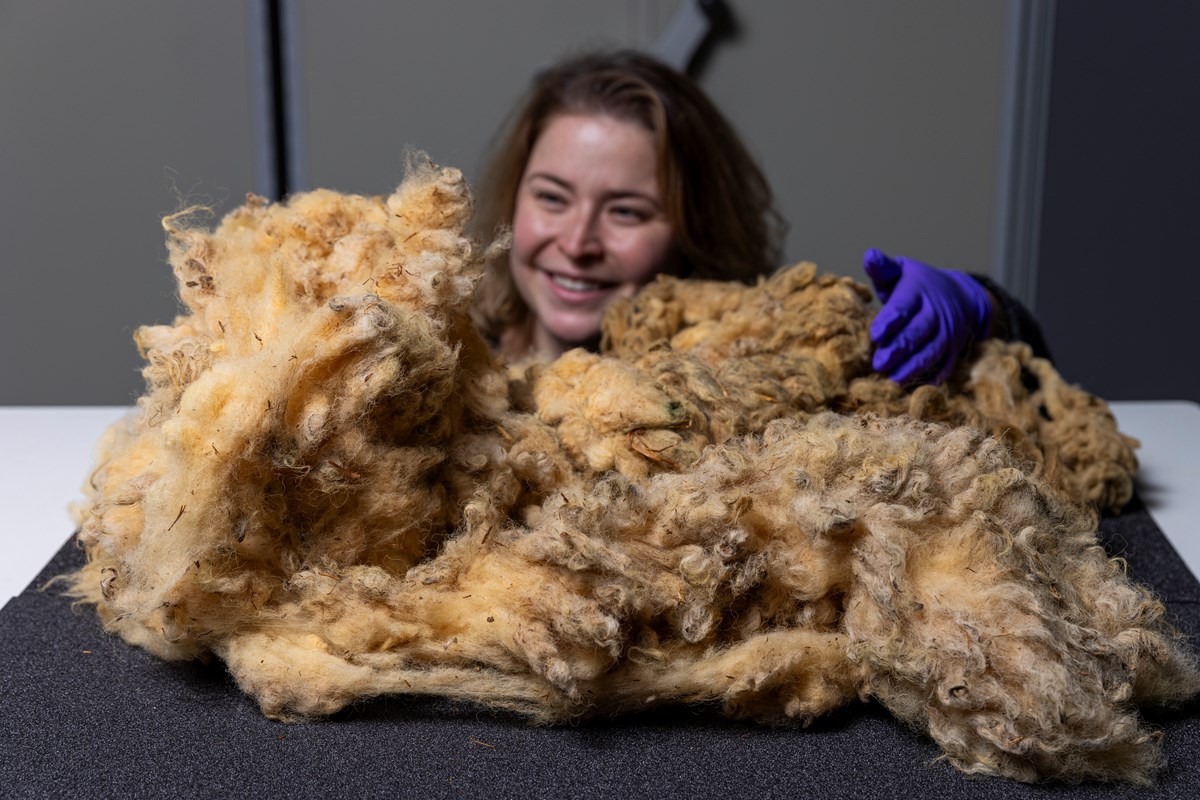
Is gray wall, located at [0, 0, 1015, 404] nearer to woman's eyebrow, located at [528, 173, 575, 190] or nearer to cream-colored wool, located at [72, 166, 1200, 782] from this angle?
woman's eyebrow, located at [528, 173, 575, 190]

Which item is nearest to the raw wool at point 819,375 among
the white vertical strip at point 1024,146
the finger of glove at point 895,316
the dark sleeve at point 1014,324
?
the finger of glove at point 895,316

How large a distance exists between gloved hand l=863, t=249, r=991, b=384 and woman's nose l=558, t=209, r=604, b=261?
45 centimetres

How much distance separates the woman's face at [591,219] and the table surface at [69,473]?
659mm

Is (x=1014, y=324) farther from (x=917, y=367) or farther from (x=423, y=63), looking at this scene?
(x=423, y=63)

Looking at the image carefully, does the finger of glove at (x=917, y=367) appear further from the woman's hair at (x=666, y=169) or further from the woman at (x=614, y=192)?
the woman's hair at (x=666, y=169)

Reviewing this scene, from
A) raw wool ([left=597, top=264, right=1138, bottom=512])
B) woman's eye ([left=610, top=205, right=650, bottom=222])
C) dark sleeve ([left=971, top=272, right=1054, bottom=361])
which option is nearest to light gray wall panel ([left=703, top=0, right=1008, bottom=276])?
woman's eye ([left=610, top=205, right=650, bottom=222])

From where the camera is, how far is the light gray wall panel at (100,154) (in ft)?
8.00

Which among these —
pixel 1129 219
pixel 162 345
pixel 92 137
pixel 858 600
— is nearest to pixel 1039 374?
pixel 858 600

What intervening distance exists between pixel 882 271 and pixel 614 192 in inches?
18.7

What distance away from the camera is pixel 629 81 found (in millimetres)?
1713

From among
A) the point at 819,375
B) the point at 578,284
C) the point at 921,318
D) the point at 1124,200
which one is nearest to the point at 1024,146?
the point at 1124,200

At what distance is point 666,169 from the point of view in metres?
1.63

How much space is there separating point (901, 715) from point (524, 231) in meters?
1.04

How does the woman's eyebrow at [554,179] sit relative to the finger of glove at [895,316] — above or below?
above
